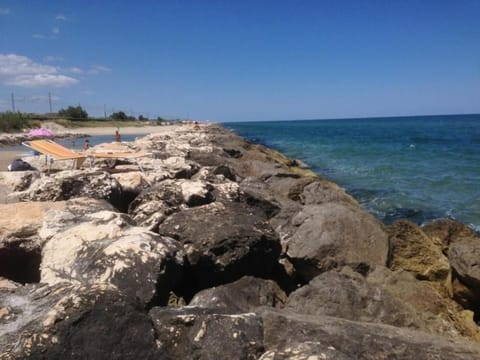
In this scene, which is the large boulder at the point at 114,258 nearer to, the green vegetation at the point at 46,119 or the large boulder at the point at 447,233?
the large boulder at the point at 447,233

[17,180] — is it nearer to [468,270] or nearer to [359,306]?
[359,306]

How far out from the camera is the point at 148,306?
2855 mm

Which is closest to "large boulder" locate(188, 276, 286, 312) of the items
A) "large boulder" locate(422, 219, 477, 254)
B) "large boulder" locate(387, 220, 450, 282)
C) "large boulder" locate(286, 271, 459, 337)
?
"large boulder" locate(286, 271, 459, 337)

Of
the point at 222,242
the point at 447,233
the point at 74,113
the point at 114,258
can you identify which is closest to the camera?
the point at 114,258

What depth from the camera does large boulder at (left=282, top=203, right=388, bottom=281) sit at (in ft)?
14.6

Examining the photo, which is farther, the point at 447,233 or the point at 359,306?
the point at 447,233

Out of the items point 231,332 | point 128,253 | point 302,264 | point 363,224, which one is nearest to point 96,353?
point 231,332

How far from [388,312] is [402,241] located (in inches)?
85.6

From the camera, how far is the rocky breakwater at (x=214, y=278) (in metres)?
2.24

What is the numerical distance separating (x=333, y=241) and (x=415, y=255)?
1.32 metres

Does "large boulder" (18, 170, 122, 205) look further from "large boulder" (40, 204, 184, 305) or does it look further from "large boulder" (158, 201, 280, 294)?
"large boulder" (40, 204, 184, 305)

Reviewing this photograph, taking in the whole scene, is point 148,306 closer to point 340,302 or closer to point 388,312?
point 340,302

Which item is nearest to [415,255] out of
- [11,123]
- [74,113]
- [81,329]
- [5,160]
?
[81,329]

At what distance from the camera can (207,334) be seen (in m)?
2.41
